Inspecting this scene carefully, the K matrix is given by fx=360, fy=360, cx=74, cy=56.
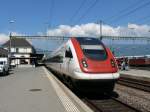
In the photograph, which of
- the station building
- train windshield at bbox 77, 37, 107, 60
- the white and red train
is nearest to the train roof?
train windshield at bbox 77, 37, 107, 60

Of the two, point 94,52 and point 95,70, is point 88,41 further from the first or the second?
point 95,70

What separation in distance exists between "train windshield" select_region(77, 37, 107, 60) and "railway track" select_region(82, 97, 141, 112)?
192 centimetres

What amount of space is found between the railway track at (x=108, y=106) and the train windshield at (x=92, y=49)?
192 centimetres

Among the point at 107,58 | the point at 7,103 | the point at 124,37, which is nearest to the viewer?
the point at 7,103

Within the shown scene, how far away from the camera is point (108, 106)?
45.1ft

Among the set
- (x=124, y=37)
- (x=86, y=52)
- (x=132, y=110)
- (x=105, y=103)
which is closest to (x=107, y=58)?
(x=86, y=52)

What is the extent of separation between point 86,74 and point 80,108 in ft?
12.2

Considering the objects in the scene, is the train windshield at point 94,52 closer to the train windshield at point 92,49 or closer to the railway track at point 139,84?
the train windshield at point 92,49

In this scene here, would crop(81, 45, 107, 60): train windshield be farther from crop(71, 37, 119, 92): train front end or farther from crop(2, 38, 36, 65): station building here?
crop(2, 38, 36, 65): station building

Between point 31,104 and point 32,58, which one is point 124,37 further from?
point 31,104

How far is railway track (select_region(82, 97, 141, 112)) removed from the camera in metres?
12.8

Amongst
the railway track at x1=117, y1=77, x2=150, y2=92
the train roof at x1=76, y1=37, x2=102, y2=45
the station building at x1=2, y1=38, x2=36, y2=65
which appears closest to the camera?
the train roof at x1=76, y1=37, x2=102, y2=45

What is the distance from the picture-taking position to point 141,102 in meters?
15.1

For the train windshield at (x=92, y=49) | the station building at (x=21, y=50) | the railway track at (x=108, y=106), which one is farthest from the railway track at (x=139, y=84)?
the station building at (x=21, y=50)
